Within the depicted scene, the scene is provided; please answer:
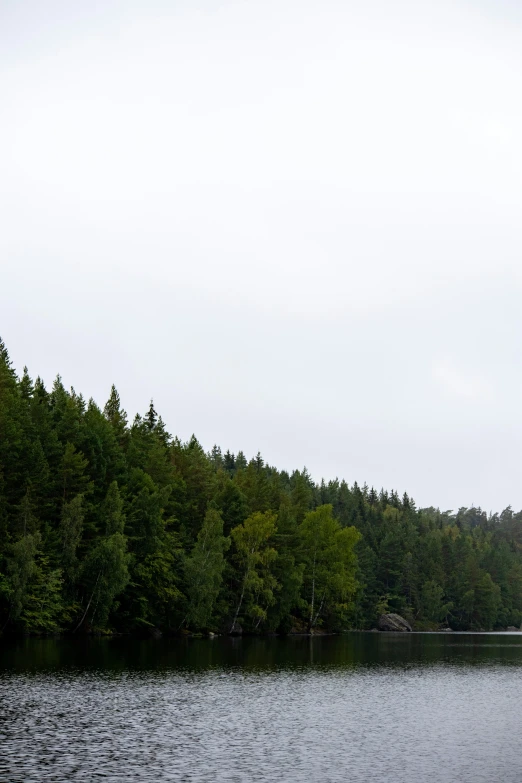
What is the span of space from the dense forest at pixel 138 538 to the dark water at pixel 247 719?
15.7m

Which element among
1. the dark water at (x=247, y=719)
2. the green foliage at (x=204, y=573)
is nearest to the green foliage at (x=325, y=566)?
the green foliage at (x=204, y=573)

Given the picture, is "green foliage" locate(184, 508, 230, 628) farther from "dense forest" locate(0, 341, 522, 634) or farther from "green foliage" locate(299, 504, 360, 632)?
"green foliage" locate(299, 504, 360, 632)

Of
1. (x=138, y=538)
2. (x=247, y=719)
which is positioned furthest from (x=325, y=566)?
(x=247, y=719)

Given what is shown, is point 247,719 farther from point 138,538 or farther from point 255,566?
point 255,566

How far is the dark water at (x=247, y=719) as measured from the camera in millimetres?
34594

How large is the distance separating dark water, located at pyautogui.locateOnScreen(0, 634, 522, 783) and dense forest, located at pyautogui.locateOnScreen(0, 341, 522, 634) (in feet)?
51.6

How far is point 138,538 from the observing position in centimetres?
11706

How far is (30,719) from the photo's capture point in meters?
43.8

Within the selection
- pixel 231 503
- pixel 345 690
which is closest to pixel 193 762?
pixel 345 690

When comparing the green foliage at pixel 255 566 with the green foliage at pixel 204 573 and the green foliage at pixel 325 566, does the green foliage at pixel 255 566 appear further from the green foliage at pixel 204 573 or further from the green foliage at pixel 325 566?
the green foliage at pixel 325 566

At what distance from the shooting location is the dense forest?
99.6m

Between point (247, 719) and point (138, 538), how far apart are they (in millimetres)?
70928

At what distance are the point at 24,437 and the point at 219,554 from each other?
37.8 metres

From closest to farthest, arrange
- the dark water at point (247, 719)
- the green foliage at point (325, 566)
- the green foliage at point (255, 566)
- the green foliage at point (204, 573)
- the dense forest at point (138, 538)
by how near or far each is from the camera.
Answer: the dark water at point (247, 719) < the dense forest at point (138, 538) < the green foliage at point (204, 573) < the green foliage at point (255, 566) < the green foliage at point (325, 566)
